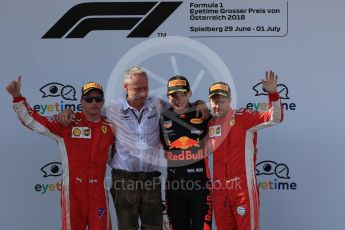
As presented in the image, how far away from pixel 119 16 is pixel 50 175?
145cm

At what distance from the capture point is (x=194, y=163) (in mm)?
3586

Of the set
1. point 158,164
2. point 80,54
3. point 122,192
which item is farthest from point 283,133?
point 80,54

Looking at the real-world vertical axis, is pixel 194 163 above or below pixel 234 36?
below

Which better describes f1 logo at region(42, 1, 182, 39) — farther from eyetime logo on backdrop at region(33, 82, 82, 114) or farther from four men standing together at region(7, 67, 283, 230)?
four men standing together at region(7, 67, 283, 230)

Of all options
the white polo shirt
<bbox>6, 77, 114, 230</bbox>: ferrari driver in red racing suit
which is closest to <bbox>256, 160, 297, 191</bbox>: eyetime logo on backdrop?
the white polo shirt

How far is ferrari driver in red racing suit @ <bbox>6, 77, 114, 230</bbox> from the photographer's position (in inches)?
136

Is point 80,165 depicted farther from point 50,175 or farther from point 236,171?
point 236,171

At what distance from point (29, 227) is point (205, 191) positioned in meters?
1.69

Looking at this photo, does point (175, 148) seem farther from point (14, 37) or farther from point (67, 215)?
point (14, 37)

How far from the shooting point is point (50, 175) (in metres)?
4.34

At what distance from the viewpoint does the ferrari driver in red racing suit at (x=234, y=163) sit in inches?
137

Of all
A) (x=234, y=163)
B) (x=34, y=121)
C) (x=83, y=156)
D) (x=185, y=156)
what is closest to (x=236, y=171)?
(x=234, y=163)

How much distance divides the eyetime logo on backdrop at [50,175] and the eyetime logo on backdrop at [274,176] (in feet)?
5.49

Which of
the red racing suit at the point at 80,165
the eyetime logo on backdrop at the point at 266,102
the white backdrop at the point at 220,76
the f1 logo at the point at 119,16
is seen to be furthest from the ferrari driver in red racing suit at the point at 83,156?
the eyetime logo on backdrop at the point at 266,102
